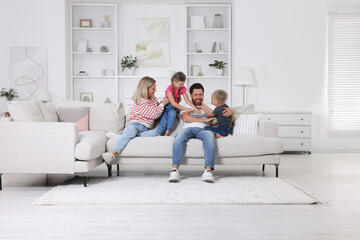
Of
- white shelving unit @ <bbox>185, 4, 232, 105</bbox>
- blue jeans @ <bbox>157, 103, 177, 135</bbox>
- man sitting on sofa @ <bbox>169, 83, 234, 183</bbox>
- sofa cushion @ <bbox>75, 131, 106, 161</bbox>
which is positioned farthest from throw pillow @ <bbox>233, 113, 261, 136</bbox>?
white shelving unit @ <bbox>185, 4, 232, 105</bbox>

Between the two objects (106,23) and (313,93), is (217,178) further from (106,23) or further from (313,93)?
(106,23)

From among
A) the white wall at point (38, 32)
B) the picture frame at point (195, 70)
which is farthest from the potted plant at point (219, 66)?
the white wall at point (38, 32)

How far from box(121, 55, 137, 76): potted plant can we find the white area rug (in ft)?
11.9

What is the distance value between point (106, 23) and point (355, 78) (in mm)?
4393

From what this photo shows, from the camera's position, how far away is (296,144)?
6.96m

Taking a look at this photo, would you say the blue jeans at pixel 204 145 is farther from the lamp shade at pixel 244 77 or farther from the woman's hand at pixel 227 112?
the lamp shade at pixel 244 77

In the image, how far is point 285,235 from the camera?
7.97 ft

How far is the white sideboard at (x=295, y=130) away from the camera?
6.95 metres

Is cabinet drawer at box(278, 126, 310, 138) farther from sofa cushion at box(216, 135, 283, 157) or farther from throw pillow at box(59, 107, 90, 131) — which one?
throw pillow at box(59, 107, 90, 131)

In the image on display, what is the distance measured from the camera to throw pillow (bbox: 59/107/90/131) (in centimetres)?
508

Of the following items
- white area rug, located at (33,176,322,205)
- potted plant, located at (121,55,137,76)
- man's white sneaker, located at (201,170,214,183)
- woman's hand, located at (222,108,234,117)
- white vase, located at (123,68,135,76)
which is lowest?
white area rug, located at (33,176,322,205)

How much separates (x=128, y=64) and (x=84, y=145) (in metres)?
3.95

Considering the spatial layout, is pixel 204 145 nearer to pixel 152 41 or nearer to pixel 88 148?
pixel 88 148

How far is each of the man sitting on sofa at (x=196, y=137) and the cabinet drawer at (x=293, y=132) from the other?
8.05ft
